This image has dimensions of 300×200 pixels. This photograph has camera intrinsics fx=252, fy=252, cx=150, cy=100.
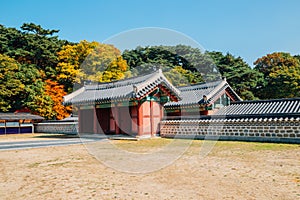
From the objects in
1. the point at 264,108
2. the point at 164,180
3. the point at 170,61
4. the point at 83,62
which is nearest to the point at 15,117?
the point at 83,62

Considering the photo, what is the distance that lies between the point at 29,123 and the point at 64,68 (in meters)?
9.25

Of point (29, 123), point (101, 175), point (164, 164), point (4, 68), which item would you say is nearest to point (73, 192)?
point (101, 175)

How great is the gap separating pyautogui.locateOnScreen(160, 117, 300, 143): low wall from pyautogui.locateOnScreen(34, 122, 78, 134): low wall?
9.05 m

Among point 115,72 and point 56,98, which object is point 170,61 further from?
point 56,98

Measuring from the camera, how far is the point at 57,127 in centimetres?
2292

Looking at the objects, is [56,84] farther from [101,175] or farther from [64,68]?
[101,175]

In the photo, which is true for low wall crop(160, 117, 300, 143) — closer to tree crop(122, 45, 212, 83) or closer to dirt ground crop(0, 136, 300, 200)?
dirt ground crop(0, 136, 300, 200)

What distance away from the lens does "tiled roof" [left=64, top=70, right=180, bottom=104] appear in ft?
48.0

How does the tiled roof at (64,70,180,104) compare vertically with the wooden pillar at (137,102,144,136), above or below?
above

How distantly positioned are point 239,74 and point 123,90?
2455 cm

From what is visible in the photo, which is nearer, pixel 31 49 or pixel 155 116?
pixel 155 116

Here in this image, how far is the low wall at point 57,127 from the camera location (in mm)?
21439

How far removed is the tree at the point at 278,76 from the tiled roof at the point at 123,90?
21644 millimetres

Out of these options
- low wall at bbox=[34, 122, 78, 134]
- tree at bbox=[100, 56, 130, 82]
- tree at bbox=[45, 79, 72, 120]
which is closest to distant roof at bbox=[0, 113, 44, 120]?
low wall at bbox=[34, 122, 78, 134]
